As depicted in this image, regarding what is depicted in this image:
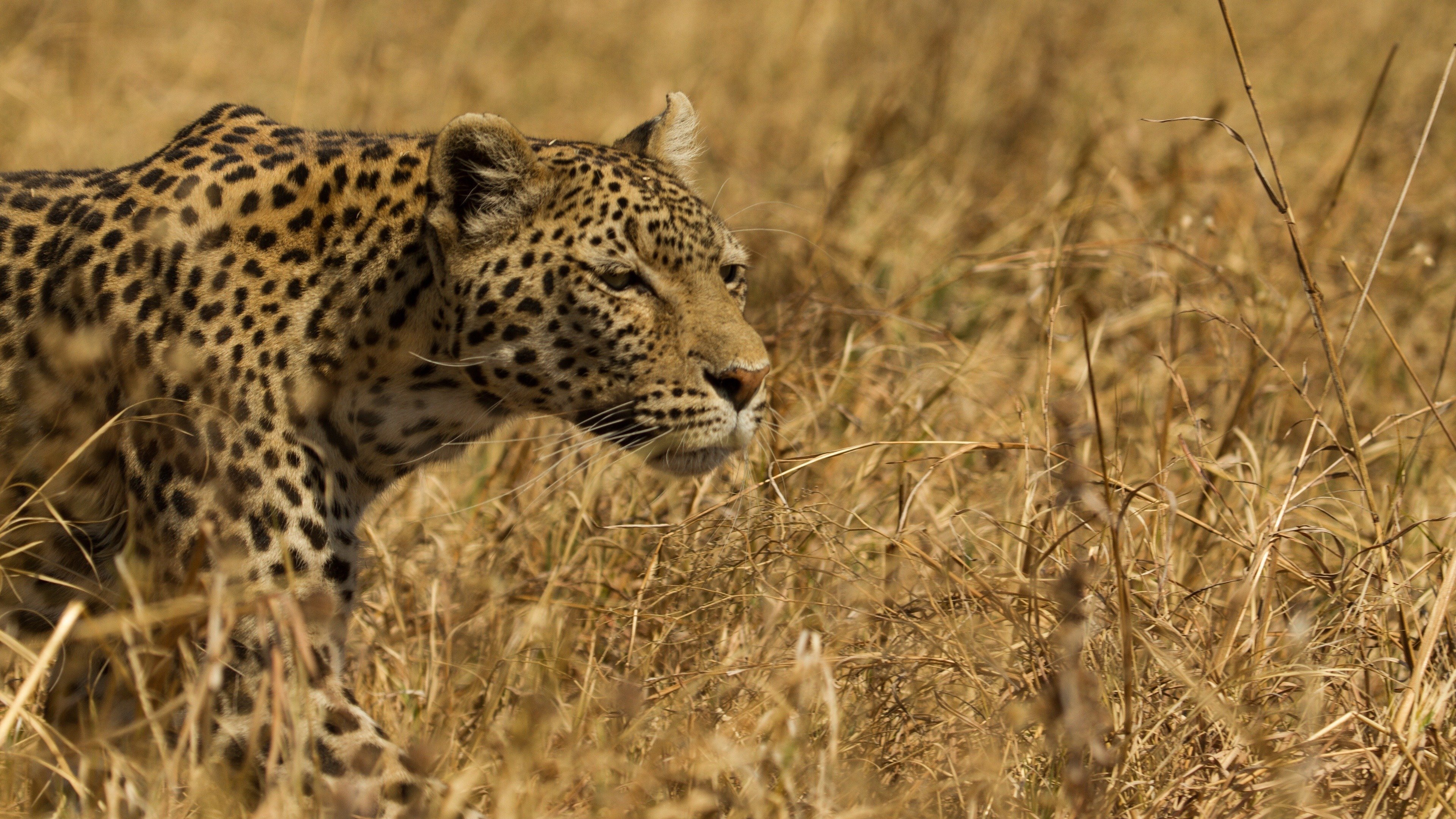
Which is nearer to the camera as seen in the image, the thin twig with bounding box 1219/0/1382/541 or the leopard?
the leopard

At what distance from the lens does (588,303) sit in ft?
13.6

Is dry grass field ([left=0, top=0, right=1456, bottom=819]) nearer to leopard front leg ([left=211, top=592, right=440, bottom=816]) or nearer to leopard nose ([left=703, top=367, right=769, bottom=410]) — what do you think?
leopard front leg ([left=211, top=592, right=440, bottom=816])

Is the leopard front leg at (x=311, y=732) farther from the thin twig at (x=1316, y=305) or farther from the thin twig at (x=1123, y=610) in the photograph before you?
the thin twig at (x=1316, y=305)

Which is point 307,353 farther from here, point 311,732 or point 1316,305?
point 1316,305

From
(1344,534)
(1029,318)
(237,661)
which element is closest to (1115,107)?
(1029,318)

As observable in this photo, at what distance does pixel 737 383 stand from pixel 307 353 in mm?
1282

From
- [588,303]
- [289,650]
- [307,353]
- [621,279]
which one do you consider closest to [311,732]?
[289,650]

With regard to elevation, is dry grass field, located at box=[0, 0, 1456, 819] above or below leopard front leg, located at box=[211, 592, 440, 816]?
above

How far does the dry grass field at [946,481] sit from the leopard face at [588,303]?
0.31 m

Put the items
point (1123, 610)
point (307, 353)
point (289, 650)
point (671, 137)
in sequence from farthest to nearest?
point (671, 137) < point (307, 353) < point (289, 650) < point (1123, 610)

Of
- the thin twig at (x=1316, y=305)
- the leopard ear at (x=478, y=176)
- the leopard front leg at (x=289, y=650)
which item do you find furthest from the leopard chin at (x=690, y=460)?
the thin twig at (x=1316, y=305)

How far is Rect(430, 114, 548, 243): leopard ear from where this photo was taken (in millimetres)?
4074

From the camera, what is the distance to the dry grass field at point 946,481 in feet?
11.8

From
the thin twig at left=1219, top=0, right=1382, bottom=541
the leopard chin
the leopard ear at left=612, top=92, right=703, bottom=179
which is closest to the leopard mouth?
the leopard chin
